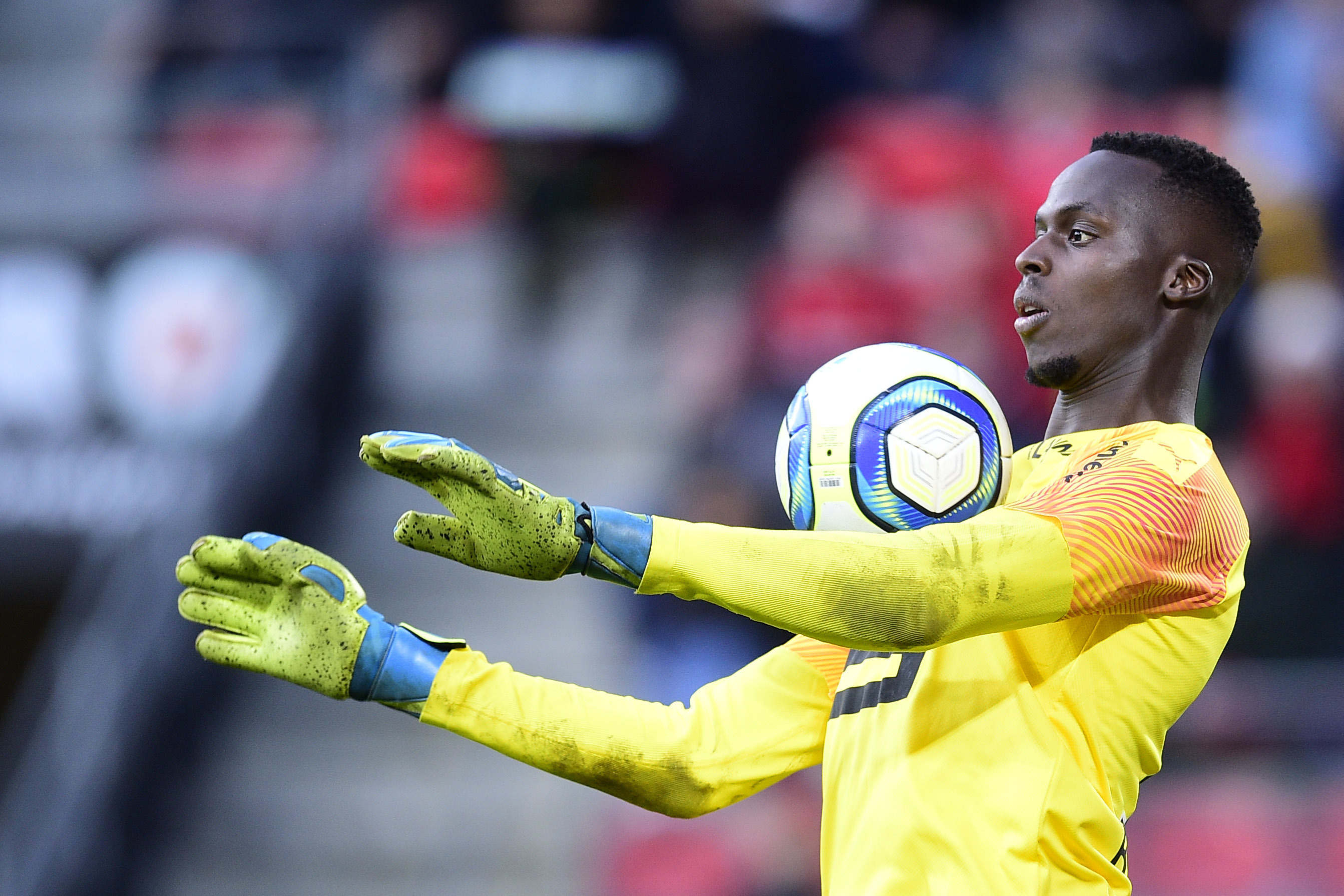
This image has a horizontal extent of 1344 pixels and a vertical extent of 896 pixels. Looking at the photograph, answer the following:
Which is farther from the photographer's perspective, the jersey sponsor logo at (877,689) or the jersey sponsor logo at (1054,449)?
the jersey sponsor logo at (1054,449)

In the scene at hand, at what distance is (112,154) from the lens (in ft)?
28.5

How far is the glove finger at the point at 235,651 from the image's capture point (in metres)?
2.64

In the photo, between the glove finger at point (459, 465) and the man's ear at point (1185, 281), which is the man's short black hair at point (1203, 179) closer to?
the man's ear at point (1185, 281)

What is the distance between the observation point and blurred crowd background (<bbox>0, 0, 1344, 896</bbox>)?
6488 millimetres

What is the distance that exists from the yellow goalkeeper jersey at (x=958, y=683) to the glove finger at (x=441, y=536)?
0.26 metres

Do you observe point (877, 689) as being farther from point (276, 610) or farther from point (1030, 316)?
point (276, 610)

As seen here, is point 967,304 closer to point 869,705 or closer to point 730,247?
point 730,247

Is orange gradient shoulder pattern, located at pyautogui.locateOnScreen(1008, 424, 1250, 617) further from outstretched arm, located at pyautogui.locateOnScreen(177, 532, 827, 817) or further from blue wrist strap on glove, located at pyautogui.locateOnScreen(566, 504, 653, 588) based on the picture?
outstretched arm, located at pyautogui.locateOnScreen(177, 532, 827, 817)

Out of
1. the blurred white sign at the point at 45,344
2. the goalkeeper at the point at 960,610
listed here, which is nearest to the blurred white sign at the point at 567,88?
the blurred white sign at the point at 45,344

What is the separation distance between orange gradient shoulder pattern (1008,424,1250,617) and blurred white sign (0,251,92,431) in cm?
647

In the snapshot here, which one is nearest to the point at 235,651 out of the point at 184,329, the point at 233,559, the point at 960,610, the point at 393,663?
the point at 233,559

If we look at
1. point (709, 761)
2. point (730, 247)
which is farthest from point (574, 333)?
point (709, 761)

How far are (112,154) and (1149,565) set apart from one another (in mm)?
7535

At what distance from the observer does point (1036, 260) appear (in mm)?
2953
